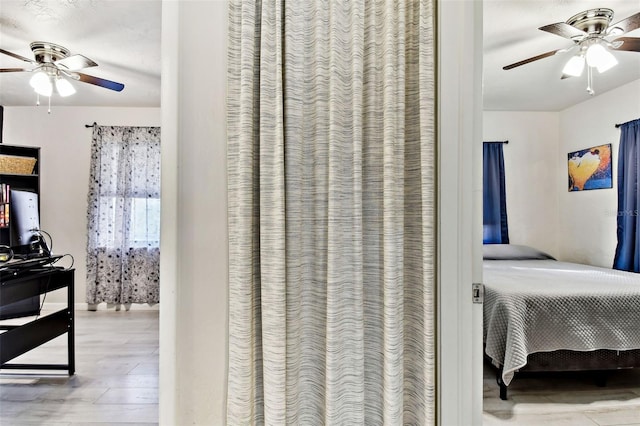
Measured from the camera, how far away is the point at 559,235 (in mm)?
4262

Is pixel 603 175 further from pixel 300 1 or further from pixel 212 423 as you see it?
pixel 212 423

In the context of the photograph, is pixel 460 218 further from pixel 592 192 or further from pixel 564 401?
pixel 592 192

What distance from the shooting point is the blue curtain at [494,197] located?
13.6 ft

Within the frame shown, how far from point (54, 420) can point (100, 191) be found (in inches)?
116

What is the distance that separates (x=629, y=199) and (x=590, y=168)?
0.61 meters

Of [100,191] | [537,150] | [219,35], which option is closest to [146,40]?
[219,35]

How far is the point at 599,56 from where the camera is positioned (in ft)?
7.14

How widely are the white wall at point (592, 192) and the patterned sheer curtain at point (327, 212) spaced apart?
3.83 meters

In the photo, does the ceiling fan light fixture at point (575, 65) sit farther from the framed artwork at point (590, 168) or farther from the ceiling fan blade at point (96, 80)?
the ceiling fan blade at point (96, 80)

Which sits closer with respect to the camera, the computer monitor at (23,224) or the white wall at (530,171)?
the computer monitor at (23,224)

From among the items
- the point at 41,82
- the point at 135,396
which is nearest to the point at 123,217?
the point at 41,82

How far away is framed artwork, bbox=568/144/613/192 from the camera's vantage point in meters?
3.67

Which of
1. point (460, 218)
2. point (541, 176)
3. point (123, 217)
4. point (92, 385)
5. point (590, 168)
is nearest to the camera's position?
point (460, 218)

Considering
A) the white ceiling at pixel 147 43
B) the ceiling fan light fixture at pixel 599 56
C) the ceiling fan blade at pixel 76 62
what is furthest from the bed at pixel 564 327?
the ceiling fan blade at pixel 76 62
